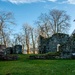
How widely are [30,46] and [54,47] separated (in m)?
27.0

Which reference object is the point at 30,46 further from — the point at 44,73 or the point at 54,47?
the point at 44,73

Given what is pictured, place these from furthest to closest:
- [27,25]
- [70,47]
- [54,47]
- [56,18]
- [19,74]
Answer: [27,25]
[56,18]
[54,47]
[70,47]
[19,74]

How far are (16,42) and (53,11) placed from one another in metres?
17.4

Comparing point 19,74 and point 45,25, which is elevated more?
point 45,25

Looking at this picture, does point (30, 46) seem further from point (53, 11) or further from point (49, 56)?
point (49, 56)

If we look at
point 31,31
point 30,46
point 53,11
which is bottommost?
point 30,46

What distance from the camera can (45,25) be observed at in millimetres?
72562

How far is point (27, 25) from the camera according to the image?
261 ft

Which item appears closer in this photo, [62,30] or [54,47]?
[54,47]

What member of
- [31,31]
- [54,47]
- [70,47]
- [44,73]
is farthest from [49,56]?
[31,31]

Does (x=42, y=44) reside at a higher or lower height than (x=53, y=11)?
lower

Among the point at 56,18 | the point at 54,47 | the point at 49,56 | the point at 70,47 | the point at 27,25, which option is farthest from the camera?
the point at 27,25

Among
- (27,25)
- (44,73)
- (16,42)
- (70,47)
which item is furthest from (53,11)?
(44,73)

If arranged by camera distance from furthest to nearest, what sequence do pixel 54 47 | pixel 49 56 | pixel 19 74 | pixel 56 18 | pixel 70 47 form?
1. pixel 56 18
2. pixel 54 47
3. pixel 70 47
4. pixel 49 56
5. pixel 19 74
